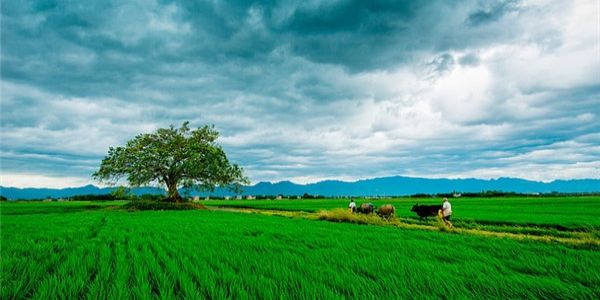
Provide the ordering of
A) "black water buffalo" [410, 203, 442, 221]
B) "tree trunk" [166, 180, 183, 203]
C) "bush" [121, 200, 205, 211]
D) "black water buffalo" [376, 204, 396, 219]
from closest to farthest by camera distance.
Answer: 1. "black water buffalo" [410, 203, 442, 221]
2. "black water buffalo" [376, 204, 396, 219]
3. "bush" [121, 200, 205, 211]
4. "tree trunk" [166, 180, 183, 203]

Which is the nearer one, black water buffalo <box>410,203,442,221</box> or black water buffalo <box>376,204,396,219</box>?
black water buffalo <box>410,203,442,221</box>

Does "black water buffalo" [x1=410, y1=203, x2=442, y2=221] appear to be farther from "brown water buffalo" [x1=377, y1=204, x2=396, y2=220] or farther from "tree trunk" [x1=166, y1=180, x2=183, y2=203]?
"tree trunk" [x1=166, y1=180, x2=183, y2=203]

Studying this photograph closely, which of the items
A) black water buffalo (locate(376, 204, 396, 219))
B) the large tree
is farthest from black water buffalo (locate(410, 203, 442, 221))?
the large tree

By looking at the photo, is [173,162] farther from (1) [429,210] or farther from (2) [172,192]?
(1) [429,210]

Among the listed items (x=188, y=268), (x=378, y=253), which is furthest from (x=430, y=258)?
(x=188, y=268)

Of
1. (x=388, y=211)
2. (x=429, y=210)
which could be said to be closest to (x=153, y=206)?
(x=388, y=211)

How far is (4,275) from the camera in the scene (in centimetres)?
460

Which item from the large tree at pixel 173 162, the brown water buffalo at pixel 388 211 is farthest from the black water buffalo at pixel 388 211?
the large tree at pixel 173 162

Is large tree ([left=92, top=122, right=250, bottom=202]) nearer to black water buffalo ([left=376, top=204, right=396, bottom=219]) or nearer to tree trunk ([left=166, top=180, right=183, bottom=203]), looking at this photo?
tree trunk ([left=166, top=180, right=183, bottom=203])

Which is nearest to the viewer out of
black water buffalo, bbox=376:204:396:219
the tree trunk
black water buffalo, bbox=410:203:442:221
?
black water buffalo, bbox=410:203:442:221

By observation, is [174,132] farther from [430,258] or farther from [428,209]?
[430,258]

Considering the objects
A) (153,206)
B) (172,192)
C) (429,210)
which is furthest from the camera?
(172,192)

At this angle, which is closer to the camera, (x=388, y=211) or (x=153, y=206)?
(x=388, y=211)

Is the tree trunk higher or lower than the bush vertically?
higher
